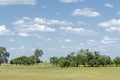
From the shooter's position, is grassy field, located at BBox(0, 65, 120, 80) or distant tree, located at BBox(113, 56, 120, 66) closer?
grassy field, located at BBox(0, 65, 120, 80)

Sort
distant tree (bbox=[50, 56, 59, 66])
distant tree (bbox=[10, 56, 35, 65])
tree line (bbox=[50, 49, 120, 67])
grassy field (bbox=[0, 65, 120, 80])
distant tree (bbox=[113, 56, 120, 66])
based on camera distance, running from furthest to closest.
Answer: distant tree (bbox=[10, 56, 35, 65]), distant tree (bbox=[50, 56, 59, 66]), distant tree (bbox=[113, 56, 120, 66]), tree line (bbox=[50, 49, 120, 67]), grassy field (bbox=[0, 65, 120, 80])

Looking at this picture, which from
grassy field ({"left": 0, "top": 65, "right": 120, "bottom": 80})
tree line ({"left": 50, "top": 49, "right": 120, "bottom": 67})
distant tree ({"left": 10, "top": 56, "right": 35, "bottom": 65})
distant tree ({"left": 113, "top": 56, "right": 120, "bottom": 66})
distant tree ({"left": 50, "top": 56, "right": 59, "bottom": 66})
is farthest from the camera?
distant tree ({"left": 10, "top": 56, "right": 35, "bottom": 65})

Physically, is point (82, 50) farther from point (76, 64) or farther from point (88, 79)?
point (88, 79)

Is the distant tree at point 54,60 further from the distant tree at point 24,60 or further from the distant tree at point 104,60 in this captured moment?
the distant tree at point 104,60

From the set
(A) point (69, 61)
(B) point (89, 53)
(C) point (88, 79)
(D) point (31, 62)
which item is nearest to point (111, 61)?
(B) point (89, 53)

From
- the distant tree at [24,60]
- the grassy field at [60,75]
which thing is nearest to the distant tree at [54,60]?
the distant tree at [24,60]

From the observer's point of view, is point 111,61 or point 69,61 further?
point 111,61

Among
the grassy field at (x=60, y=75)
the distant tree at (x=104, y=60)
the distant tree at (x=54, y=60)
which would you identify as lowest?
the grassy field at (x=60, y=75)

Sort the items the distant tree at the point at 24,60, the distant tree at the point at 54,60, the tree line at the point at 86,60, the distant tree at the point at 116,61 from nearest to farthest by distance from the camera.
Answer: the tree line at the point at 86,60 → the distant tree at the point at 116,61 → the distant tree at the point at 54,60 → the distant tree at the point at 24,60

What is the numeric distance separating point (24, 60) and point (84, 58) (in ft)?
139

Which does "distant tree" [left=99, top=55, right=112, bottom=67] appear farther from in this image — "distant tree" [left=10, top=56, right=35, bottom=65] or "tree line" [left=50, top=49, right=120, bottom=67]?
"distant tree" [left=10, top=56, right=35, bottom=65]

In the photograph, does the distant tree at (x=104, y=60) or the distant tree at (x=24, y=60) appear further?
the distant tree at (x=24, y=60)

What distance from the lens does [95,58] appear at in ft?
538

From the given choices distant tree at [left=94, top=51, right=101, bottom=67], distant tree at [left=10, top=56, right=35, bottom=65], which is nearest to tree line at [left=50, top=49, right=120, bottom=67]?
distant tree at [left=94, top=51, right=101, bottom=67]
